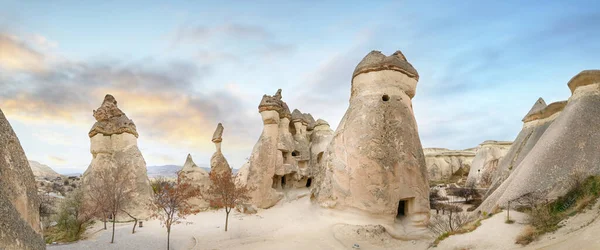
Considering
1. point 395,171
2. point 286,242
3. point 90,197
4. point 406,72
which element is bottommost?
point 286,242

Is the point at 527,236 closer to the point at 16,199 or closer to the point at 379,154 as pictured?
the point at 379,154

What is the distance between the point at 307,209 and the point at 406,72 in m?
6.61

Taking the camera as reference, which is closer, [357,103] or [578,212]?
[578,212]

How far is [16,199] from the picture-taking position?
10.7 feet

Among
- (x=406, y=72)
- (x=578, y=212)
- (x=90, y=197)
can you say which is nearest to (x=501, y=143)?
(x=406, y=72)

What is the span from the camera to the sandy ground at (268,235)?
33.8 feet

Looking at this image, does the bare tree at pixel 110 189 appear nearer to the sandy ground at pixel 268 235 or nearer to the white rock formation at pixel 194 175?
the sandy ground at pixel 268 235

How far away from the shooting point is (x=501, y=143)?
29.7 metres

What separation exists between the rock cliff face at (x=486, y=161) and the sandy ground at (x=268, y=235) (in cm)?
1905

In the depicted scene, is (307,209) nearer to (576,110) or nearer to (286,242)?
(286,242)

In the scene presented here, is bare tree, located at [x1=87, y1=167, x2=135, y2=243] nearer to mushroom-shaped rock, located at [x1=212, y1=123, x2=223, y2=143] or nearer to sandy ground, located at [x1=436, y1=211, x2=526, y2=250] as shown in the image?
mushroom-shaped rock, located at [x1=212, y1=123, x2=223, y2=143]

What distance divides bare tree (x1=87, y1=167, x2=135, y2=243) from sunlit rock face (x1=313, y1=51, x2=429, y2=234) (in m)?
8.62

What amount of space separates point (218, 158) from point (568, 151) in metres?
17.3

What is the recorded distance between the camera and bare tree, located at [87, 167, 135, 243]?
14.0m
